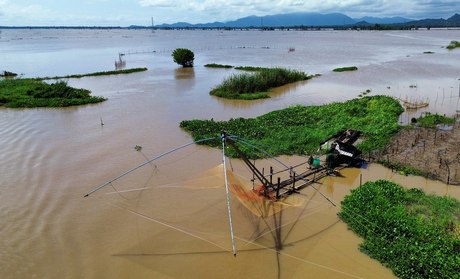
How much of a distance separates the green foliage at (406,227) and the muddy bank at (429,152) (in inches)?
73.7

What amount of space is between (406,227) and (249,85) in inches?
713

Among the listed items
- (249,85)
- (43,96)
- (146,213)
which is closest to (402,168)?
(146,213)

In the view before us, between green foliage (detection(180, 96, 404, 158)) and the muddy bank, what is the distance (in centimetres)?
59

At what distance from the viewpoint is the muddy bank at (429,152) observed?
10.9 meters

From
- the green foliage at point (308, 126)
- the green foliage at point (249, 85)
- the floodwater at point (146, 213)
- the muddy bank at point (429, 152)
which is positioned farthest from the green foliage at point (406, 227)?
the green foliage at point (249, 85)

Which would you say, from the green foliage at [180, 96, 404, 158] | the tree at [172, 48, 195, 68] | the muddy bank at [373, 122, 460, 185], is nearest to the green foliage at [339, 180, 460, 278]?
the muddy bank at [373, 122, 460, 185]

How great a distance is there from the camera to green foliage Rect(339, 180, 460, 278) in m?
6.73

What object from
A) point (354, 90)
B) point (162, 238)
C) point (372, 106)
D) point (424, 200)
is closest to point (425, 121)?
point (372, 106)

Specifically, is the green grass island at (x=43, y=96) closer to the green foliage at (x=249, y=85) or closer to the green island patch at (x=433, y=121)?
the green foliage at (x=249, y=85)

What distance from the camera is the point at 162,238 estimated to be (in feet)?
26.5

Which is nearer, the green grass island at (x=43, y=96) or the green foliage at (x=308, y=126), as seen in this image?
the green foliage at (x=308, y=126)

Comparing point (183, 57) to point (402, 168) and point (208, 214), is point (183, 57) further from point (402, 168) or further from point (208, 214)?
point (208, 214)

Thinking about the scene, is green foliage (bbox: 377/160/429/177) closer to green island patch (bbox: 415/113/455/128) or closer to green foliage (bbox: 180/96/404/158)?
green foliage (bbox: 180/96/404/158)

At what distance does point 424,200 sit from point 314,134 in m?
5.55
